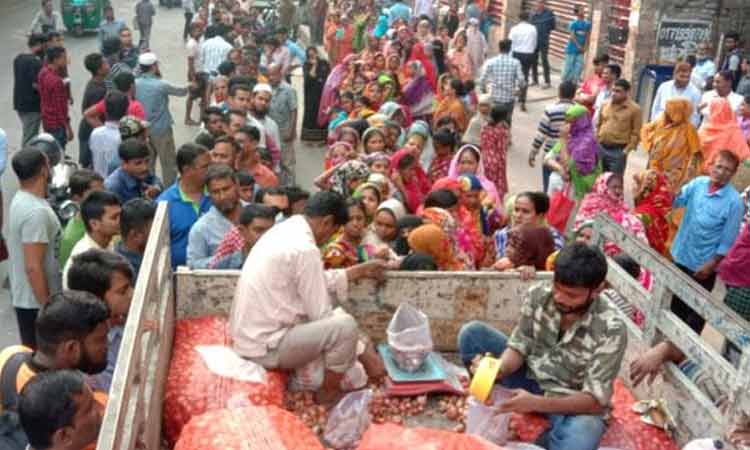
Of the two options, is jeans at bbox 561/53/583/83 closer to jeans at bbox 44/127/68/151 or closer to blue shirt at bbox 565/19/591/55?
blue shirt at bbox 565/19/591/55

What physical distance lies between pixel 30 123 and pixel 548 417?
7.56 m

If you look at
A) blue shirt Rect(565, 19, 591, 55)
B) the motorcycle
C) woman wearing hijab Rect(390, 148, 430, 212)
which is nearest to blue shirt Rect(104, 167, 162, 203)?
the motorcycle

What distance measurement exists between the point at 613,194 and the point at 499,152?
7.63 ft

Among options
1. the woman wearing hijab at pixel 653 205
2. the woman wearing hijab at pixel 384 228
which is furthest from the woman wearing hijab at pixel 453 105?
the woman wearing hijab at pixel 384 228

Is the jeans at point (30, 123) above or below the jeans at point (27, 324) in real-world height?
above

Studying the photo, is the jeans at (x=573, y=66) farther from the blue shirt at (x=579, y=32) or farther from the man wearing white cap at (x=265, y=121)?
the man wearing white cap at (x=265, y=121)

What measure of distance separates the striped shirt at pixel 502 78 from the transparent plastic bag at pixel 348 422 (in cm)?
773

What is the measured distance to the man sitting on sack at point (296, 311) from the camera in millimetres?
4070

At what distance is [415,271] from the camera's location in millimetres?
4812

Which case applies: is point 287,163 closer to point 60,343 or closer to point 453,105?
point 453,105

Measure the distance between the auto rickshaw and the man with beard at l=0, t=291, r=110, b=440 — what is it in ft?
66.4

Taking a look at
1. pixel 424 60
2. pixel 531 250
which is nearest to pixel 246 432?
pixel 531 250

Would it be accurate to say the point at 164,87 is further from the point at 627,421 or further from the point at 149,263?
the point at 627,421

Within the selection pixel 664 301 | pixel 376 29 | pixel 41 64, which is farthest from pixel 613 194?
pixel 376 29
